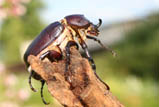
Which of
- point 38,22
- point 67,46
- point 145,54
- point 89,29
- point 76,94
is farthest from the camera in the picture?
point 38,22

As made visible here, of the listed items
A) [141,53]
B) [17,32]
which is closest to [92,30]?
[141,53]

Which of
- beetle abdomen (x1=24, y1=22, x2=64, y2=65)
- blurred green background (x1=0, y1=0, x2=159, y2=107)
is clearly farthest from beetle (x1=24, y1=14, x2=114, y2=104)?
blurred green background (x1=0, y1=0, x2=159, y2=107)

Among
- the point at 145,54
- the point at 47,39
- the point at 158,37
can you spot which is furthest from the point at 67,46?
the point at 158,37

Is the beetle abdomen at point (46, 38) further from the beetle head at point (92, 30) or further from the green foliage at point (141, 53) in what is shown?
the green foliage at point (141, 53)

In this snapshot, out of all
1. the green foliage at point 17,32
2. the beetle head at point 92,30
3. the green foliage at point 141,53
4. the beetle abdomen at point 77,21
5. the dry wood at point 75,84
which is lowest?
the green foliage at point 17,32

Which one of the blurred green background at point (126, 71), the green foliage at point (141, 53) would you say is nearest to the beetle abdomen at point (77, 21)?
the blurred green background at point (126, 71)

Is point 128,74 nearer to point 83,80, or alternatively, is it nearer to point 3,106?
point 3,106
